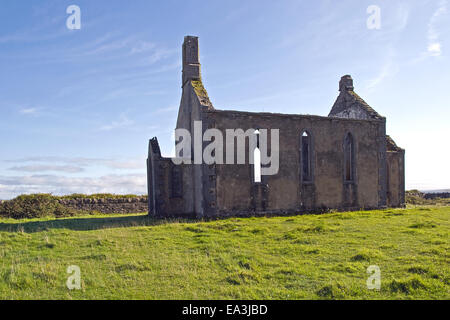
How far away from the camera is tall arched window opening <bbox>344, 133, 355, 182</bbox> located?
74.3ft

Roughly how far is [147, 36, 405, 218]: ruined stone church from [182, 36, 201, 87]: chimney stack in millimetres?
60

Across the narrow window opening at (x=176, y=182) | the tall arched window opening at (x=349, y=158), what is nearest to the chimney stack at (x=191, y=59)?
the narrow window opening at (x=176, y=182)

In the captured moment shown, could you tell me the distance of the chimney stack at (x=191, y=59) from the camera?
21.8 metres

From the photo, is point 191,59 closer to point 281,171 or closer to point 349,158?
point 281,171

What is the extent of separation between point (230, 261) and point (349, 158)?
16.0 meters

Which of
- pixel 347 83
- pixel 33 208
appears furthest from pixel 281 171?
pixel 33 208

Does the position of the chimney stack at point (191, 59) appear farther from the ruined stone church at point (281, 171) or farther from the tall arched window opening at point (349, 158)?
the tall arched window opening at point (349, 158)

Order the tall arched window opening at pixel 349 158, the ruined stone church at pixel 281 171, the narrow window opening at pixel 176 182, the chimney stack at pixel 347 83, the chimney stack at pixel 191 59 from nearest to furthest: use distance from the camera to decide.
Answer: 1. the ruined stone church at pixel 281 171
2. the narrow window opening at pixel 176 182
3. the chimney stack at pixel 191 59
4. the tall arched window opening at pixel 349 158
5. the chimney stack at pixel 347 83

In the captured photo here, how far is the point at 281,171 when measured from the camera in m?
20.1

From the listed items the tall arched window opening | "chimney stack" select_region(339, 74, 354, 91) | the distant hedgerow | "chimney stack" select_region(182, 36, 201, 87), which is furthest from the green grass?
"chimney stack" select_region(339, 74, 354, 91)

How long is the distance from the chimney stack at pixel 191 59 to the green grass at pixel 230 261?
10770 millimetres
